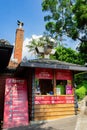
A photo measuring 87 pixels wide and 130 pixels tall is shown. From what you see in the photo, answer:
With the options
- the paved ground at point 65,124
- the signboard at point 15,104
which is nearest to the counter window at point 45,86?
the signboard at point 15,104

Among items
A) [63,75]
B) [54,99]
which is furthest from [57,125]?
[63,75]

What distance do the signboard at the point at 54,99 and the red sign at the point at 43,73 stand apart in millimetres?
1045

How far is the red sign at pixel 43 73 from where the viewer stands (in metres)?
10.7

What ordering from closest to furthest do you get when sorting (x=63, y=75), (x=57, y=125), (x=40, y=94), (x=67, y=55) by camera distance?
1. (x=57, y=125)
2. (x=40, y=94)
3. (x=63, y=75)
4. (x=67, y=55)

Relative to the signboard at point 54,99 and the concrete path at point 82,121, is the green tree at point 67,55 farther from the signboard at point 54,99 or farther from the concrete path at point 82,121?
the signboard at point 54,99

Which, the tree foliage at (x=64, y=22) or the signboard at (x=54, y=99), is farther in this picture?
the tree foliage at (x=64, y=22)

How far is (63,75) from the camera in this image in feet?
36.8

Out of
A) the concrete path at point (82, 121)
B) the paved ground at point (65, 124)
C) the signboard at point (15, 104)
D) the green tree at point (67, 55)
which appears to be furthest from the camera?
the green tree at point (67, 55)

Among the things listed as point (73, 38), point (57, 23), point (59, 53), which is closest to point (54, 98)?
point (73, 38)

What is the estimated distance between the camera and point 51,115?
10.4 meters

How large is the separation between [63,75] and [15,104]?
9.70 ft

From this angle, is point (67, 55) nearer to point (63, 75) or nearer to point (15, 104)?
point (63, 75)

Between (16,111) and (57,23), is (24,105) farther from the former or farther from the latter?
(57,23)

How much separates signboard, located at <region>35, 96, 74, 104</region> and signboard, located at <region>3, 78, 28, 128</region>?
71 centimetres
